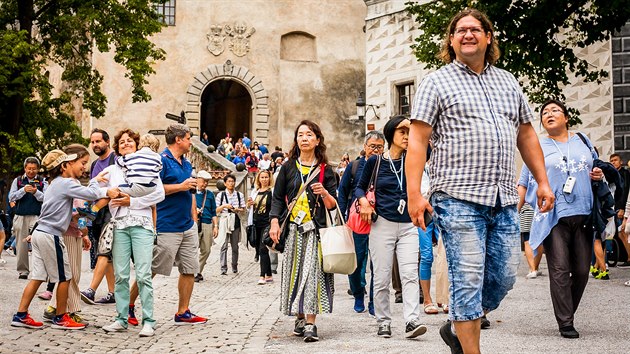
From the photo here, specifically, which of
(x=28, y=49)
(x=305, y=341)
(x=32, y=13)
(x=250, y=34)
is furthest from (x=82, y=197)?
(x=250, y=34)

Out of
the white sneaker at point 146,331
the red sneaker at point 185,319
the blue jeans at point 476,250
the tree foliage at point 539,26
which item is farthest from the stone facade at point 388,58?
the blue jeans at point 476,250

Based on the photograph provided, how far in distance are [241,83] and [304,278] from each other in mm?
33134

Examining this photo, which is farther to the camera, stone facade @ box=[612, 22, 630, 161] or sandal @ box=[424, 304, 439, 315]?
stone facade @ box=[612, 22, 630, 161]

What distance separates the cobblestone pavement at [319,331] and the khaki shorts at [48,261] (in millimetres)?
521

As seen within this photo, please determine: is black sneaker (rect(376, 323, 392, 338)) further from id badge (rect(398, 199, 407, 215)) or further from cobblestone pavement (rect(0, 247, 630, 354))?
id badge (rect(398, 199, 407, 215))

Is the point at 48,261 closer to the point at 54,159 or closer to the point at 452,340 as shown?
the point at 54,159

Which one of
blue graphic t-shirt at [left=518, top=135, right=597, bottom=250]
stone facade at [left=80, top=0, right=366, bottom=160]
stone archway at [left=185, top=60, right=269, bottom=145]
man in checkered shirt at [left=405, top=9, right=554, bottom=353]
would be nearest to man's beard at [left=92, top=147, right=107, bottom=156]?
blue graphic t-shirt at [left=518, top=135, right=597, bottom=250]

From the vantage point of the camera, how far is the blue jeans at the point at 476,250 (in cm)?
566

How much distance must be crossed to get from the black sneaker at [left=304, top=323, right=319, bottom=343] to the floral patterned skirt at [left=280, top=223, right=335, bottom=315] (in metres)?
0.14

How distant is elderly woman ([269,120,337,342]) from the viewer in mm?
8789

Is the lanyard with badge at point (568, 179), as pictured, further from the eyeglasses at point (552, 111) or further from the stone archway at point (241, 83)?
the stone archway at point (241, 83)

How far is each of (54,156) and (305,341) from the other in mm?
3083

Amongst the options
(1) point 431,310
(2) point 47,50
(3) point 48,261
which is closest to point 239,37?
(2) point 47,50

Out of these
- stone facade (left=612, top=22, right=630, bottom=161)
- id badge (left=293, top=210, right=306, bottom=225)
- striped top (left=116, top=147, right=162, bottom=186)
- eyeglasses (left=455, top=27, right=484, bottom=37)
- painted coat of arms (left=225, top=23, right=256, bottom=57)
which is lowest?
id badge (left=293, top=210, right=306, bottom=225)
